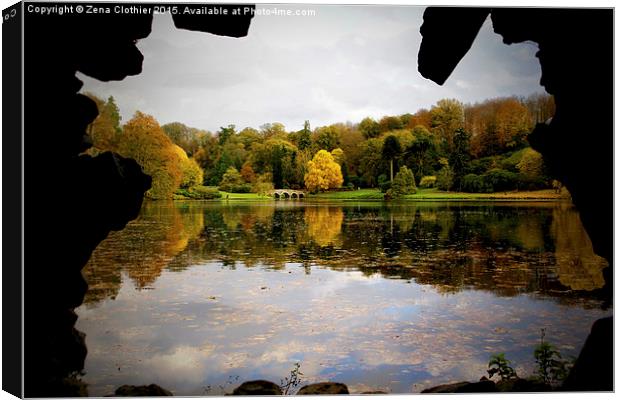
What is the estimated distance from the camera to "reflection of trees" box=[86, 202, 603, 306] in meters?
7.95

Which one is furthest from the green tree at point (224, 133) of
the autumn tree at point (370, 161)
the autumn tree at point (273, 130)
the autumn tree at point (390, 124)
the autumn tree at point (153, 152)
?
the autumn tree at point (390, 124)

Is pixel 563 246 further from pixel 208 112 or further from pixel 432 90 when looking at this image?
pixel 208 112

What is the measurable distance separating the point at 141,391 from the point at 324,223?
12.8 feet

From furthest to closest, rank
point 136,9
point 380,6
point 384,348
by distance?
1. point 384,348
2. point 380,6
3. point 136,9

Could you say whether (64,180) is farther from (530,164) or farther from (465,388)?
(530,164)

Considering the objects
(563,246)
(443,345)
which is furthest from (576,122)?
(443,345)

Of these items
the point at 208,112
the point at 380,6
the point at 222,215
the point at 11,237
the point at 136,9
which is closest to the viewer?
the point at 11,237

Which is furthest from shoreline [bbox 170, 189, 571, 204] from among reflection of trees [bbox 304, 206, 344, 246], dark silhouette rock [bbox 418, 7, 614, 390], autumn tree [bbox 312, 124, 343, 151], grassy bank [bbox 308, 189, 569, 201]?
dark silhouette rock [bbox 418, 7, 614, 390]

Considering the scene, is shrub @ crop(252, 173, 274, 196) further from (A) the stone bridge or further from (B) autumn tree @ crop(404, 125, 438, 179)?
(B) autumn tree @ crop(404, 125, 438, 179)

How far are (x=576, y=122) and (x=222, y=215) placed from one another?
15.5 feet

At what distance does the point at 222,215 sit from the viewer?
903 centimetres

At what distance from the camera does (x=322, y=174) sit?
29.5 feet

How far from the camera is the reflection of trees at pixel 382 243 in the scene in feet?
26.1

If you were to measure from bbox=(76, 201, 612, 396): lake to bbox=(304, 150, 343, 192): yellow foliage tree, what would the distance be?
28 centimetres
